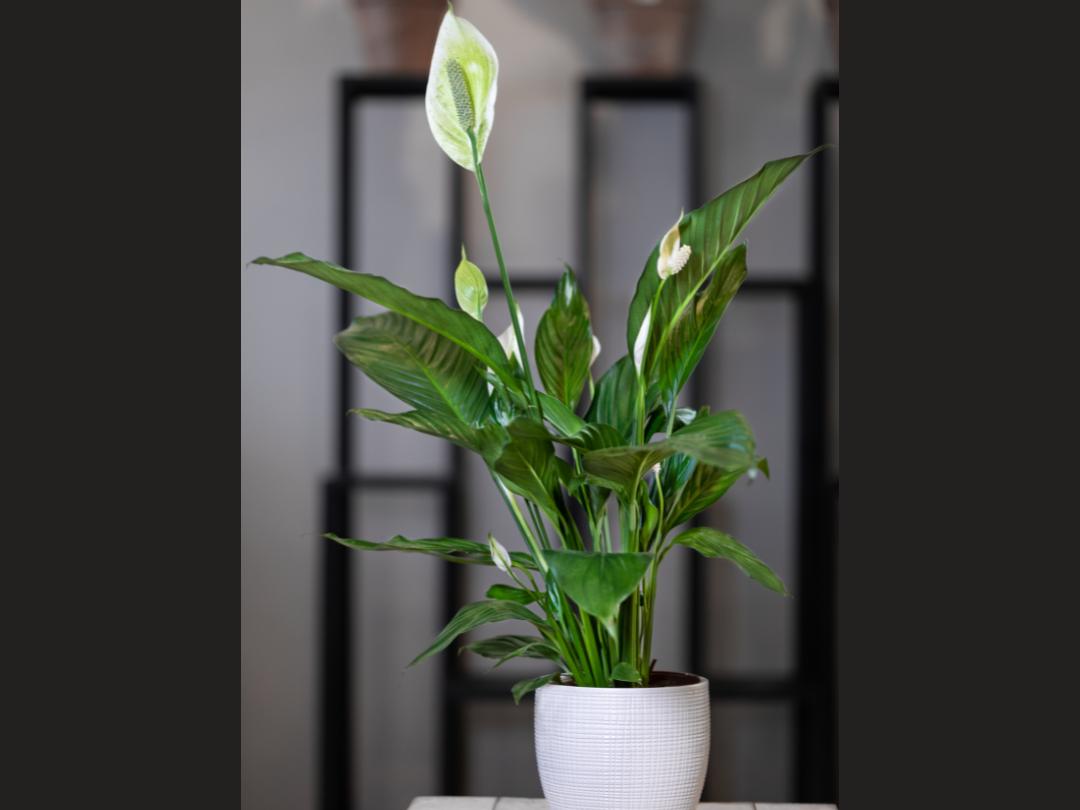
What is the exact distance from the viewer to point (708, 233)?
1.78 m

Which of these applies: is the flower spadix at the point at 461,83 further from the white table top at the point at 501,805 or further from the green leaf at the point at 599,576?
the white table top at the point at 501,805

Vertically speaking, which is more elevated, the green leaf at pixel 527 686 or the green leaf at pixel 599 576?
the green leaf at pixel 599 576

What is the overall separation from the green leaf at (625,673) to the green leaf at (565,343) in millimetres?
394

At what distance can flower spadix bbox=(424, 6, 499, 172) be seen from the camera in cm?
176

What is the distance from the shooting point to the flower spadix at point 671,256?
1.73m

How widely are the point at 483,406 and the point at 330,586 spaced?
699 millimetres

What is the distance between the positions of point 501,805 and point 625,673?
524 mm

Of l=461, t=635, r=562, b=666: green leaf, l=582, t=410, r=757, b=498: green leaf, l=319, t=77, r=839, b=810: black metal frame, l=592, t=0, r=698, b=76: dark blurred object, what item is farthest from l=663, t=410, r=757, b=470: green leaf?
l=592, t=0, r=698, b=76: dark blurred object

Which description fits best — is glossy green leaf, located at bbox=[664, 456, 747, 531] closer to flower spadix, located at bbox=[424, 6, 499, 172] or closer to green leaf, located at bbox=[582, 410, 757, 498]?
green leaf, located at bbox=[582, 410, 757, 498]

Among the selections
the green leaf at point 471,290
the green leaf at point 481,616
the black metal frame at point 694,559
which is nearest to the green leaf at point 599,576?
the green leaf at point 481,616

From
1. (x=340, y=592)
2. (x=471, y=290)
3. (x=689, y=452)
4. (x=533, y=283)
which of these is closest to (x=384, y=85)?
(x=533, y=283)

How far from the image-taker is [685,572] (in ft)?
7.75

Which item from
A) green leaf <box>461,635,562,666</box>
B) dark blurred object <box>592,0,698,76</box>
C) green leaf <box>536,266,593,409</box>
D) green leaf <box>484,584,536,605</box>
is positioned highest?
dark blurred object <box>592,0,698,76</box>

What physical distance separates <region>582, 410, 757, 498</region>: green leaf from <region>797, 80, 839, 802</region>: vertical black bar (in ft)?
2.33
